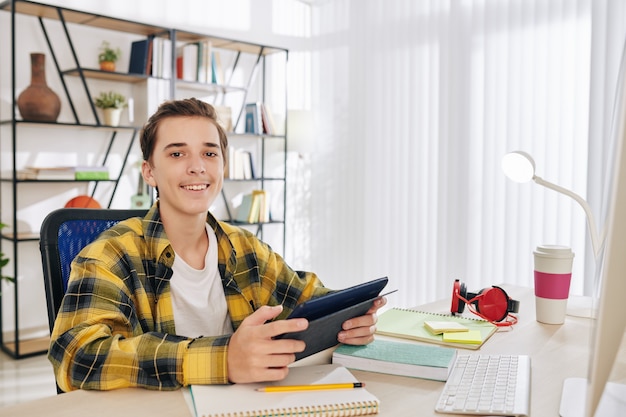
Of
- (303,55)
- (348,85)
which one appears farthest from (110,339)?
(303,55)

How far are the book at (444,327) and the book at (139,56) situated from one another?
3.05 m

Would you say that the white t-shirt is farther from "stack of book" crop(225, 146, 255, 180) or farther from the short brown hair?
"stack of book" crop(225, 146, 255, 180)

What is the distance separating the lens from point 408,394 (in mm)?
1095

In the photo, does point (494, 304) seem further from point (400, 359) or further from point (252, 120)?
point (252, 120)

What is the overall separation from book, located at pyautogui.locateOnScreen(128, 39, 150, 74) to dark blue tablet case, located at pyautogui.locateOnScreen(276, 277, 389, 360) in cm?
314

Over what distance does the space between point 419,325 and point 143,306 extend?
70 cm

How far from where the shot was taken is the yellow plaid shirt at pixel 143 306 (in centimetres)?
109

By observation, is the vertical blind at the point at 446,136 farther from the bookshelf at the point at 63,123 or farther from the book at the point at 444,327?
the book at the point at 444,327

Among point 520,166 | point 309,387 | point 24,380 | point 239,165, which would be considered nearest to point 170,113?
point 309,387

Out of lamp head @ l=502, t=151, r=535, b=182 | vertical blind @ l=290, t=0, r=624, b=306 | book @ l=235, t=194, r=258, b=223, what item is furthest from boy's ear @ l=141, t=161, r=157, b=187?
book @ l=235, t=194, r=258, b=223

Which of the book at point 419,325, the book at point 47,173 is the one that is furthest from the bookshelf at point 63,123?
the book at point 419,325

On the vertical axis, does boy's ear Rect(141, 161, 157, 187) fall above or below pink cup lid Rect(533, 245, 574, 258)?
above

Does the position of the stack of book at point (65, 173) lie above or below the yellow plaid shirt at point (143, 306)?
above

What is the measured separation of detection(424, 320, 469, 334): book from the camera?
149 cm
